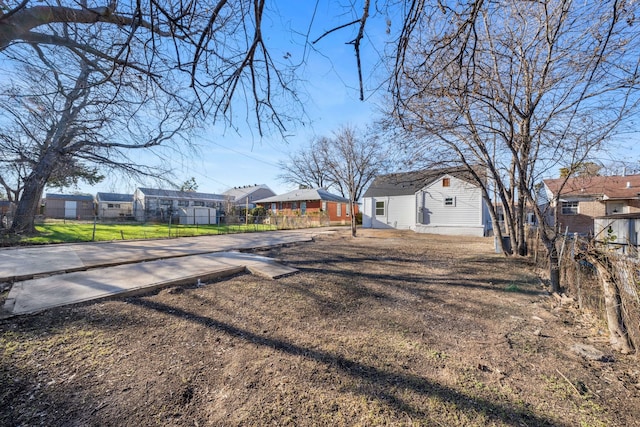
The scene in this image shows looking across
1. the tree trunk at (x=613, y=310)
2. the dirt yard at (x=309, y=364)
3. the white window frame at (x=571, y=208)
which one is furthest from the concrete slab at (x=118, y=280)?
the white window frame at (x=571, y=208)

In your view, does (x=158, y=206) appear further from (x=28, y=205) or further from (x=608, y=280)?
(x=608, y=280)

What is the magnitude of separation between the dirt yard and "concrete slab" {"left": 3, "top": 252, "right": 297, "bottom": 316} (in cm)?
33

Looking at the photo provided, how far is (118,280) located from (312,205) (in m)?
23.5

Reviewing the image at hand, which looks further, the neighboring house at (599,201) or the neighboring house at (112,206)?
the neighboring house at (112,206)

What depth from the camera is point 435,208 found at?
17688 mm

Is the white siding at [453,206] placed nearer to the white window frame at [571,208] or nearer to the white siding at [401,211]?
the white siding at [401,211]

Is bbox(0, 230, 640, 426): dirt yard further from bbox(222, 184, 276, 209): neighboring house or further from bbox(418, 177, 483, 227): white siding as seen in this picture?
bbox(222, 184, 276, 209): neighboring house

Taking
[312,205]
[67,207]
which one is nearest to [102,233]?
[312,205]

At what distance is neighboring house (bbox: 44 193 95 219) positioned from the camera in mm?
30938

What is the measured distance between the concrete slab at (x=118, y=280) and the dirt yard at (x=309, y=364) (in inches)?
12.9

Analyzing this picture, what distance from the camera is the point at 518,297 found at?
443cm

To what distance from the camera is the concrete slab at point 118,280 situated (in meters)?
3.53

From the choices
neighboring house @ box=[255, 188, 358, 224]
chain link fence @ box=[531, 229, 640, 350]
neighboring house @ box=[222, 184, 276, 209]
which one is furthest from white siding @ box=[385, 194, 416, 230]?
neighboring house @ box=[222, 184, 276, 209]

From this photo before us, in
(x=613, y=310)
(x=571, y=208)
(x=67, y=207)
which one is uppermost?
(x=67, y=207)
